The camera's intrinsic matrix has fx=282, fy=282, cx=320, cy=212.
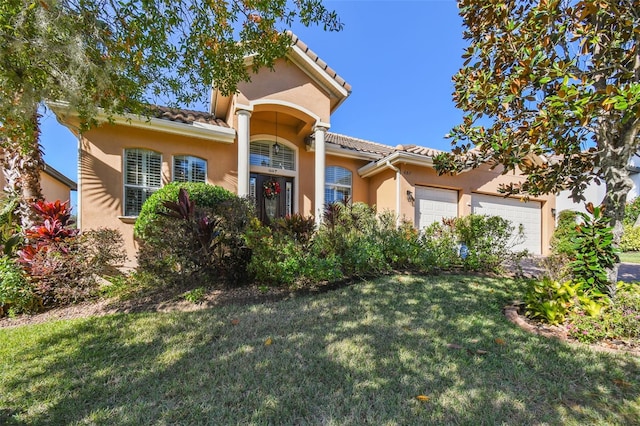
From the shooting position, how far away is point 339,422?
210cm

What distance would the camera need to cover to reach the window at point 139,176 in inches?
308

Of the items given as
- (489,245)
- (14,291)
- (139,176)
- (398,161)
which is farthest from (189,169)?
(489,245)

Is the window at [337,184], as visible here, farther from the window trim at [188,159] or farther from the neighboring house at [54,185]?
the neighboring house at [54,185]

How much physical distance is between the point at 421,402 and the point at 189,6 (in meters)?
6.08

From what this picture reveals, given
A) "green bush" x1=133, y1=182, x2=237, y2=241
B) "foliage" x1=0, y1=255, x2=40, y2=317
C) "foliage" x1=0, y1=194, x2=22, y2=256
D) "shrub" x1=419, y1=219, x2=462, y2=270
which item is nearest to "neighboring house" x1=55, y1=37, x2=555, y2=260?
"green bush" x1=133, y1=182, x2=237, y2=241

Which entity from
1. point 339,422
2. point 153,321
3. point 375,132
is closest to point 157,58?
point 153,321

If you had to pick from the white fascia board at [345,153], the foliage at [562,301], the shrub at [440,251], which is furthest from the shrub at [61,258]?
the foliage at [562,301]

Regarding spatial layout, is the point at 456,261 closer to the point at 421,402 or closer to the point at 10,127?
the point at 421,402

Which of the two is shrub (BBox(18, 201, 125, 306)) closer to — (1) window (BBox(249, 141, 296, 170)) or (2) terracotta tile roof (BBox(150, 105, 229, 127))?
(2) terracotta tile roof (BBox(150, 105, 229, 127))

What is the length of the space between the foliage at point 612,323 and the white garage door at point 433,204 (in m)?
6.98

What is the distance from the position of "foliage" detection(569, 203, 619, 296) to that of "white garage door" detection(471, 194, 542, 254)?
25.1 feet

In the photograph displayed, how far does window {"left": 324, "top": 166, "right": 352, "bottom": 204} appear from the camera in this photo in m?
10.8

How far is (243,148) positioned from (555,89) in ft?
22.6

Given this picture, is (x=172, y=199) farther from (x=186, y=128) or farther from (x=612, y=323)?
(x=612, y=323)
